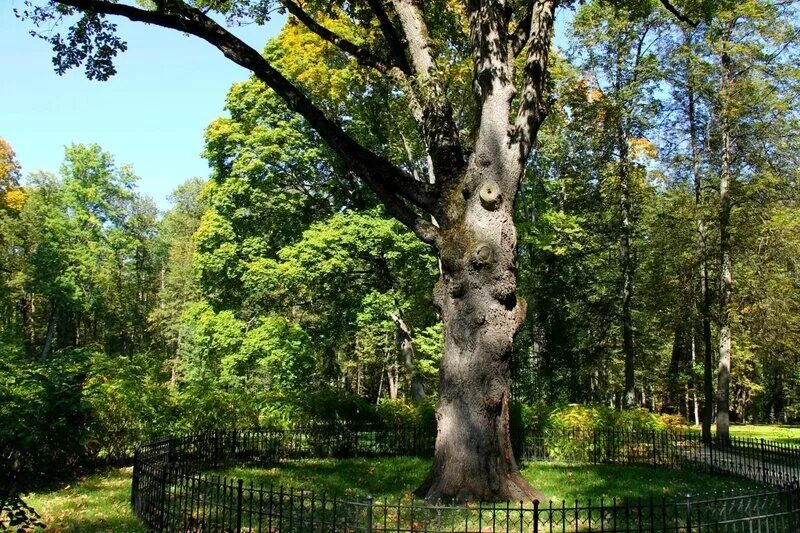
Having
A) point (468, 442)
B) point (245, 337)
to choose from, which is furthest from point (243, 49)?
point (245, 337)

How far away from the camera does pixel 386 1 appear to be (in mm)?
12336

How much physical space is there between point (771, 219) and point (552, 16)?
13.4 meters

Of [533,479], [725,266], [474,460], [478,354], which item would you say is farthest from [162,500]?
[725,266]

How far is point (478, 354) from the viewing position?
8977 millimetres

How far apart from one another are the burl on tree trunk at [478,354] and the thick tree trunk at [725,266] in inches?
552

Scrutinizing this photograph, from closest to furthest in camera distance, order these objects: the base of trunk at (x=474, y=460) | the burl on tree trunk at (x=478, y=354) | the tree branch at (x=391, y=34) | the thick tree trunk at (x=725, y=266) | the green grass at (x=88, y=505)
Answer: the green grass at (x=88, y=505) → the base of trunk at (x=474, y=460) → the burl on tree trunk at (x=478, y=354) → the tree branch at (x=391, y=34) → the thick tree trunk at (x=725, y=266)

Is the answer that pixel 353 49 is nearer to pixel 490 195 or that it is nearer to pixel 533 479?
pixel 490 195

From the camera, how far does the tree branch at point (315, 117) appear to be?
978 cm

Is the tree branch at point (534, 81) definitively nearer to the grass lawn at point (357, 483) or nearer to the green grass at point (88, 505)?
the grass lawn at point (357, 483)

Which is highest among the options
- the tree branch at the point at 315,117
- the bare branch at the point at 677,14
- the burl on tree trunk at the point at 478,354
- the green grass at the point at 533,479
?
the bare branch at the point at 677,14

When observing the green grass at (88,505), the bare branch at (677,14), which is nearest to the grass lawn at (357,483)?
the green grass at (88,505)

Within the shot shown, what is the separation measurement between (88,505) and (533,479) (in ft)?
25.7

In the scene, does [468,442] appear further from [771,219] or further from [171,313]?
[171,313]

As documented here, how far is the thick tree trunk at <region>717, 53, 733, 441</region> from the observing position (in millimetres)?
20156
